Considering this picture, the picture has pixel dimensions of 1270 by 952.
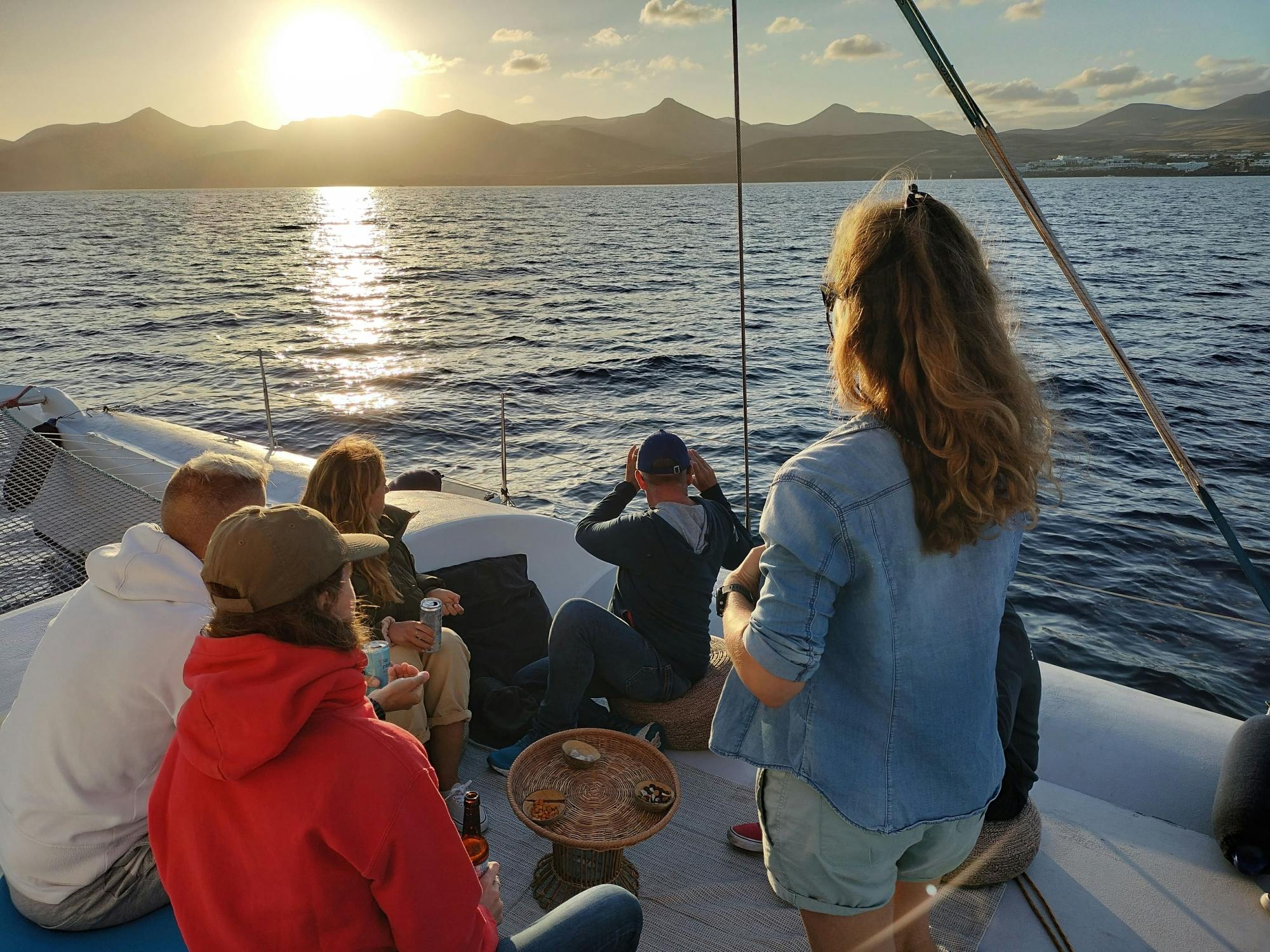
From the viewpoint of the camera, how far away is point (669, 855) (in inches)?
109

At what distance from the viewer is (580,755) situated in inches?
102

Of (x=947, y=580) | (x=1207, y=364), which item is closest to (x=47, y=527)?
(x=947, y=580)

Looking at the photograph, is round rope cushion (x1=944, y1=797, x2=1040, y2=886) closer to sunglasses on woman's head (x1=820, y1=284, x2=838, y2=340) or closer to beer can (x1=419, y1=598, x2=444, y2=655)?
beer can (x1=419, y1=598, x2=444, y2=655)

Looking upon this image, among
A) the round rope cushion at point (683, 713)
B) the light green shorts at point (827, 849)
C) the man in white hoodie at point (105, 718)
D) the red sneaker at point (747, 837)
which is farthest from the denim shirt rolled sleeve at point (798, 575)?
the round rope cushion at point (683, 713)

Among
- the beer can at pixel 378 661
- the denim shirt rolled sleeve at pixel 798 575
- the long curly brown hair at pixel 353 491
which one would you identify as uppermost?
the denim shirt rolled sleeve at pixel 798 575

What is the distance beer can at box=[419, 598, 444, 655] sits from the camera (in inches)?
111

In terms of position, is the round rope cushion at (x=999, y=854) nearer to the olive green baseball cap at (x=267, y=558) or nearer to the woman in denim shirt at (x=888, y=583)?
the woman in denim shirt at (x=888, y=583)

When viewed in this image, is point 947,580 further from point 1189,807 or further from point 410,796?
point 1189,807

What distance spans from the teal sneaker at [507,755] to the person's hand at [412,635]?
0.56 metres

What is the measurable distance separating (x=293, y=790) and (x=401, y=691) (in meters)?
1.18

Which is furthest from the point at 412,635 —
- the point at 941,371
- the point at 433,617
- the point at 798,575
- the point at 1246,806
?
the point at 1246,806

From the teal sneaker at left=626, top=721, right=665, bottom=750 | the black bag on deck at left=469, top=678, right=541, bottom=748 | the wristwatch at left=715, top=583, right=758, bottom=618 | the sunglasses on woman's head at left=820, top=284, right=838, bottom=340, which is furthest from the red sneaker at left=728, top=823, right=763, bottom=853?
the sunglasses on woman's head at left=820, top=284, right=838, bottom=340

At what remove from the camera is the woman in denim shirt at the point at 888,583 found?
1243 millimetres

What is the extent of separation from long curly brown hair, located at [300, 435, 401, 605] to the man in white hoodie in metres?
0.98
